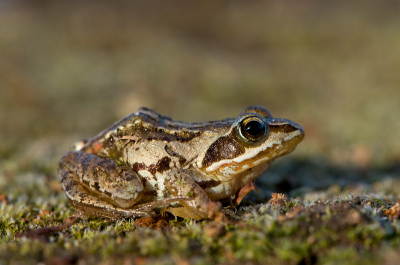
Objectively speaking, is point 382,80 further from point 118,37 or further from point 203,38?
point 118,37

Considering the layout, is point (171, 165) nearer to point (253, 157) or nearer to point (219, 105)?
point (253, 157)

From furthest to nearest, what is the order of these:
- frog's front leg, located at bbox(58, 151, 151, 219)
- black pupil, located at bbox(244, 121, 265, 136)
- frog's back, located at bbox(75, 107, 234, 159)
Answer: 1. frog's back, located at bbox(75, 107, 234, 159)
2. black pupil, located at bbox(244, 121, 265, 136)
3. frog's front leg, located at bbox(58, 151, 151, 219)

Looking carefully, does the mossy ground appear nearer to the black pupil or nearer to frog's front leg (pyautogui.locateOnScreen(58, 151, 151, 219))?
frog's front leg (pyautogui.locateOnScreen(58, 151, 151, 219))

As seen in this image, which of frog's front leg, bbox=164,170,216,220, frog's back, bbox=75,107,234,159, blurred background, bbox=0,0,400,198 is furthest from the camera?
blurred background, bbox=0,0,400,198

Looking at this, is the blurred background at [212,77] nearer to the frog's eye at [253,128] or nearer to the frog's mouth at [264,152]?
the frog's mouth at [264,152]

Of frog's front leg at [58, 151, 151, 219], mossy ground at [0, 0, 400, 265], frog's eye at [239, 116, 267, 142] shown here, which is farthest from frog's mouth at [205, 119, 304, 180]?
frog's front leg at [58, 151, 151, 219]

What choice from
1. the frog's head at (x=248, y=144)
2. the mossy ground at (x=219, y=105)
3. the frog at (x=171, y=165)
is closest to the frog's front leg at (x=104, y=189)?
the frog at (x=171, y=165)
